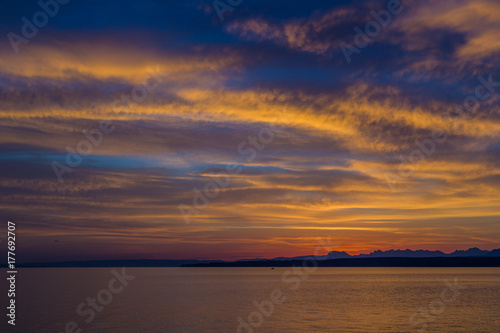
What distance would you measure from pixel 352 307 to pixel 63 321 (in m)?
46.0

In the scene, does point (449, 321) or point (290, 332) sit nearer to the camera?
point (290, 332)

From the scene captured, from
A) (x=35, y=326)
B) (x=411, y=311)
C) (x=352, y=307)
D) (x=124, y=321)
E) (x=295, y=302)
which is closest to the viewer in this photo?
(x=35, y=326)

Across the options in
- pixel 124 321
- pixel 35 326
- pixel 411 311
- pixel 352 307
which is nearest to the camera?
pixel 35 326

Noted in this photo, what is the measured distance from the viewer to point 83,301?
86250 mm

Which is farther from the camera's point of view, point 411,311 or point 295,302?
point 295,302

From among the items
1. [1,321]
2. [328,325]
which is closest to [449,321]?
[328,325]

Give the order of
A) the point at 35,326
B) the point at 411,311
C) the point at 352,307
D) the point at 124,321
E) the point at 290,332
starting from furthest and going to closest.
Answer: the point at 352,307
the point at 411,311
the point at 124,321
the point at 35,326
the point at 290,332

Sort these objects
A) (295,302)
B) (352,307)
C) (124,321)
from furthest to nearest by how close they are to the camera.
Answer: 1. (295,302)
2. (352,307)
3. (124,321)

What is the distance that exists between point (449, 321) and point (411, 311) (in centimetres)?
1228

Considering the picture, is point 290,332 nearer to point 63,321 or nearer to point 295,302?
point 63,321

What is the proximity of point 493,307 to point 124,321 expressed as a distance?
196 feet

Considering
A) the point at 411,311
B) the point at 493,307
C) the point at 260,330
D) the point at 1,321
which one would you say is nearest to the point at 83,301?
the point at 1,321

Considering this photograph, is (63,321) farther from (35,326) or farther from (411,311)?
(411,311)

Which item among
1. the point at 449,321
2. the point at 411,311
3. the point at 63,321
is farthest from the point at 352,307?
the point at 63,321
